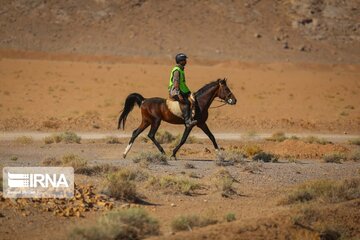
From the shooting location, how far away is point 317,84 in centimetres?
5412

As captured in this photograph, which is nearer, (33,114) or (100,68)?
(33,114)

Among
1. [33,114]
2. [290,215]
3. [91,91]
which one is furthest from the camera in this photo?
[91,91]

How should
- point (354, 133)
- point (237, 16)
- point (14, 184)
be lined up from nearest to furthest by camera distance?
point (14, 184)
point (354, 133)
point (237, 16)

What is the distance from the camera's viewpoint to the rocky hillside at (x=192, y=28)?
218 feet

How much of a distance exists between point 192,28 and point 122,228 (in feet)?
202

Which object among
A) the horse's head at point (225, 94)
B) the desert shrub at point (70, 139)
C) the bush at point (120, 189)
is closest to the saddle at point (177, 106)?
the horse's head at point (225, 94)

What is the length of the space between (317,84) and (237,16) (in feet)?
72.5

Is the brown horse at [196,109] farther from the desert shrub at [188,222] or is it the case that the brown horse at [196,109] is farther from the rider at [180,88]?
the desert shrub at [188,222]

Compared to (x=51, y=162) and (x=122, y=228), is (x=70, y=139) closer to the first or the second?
(x=51, y=162)

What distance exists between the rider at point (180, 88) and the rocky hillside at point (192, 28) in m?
47.1

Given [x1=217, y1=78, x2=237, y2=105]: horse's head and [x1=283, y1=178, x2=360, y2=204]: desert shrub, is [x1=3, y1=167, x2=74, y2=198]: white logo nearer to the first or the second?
[x1=283, y1=178, x2=360, y2=204]: desert shrub

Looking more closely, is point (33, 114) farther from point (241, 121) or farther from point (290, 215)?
point (290, 215)

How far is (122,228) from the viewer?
412 inches

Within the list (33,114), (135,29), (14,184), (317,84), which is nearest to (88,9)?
(135,29)
